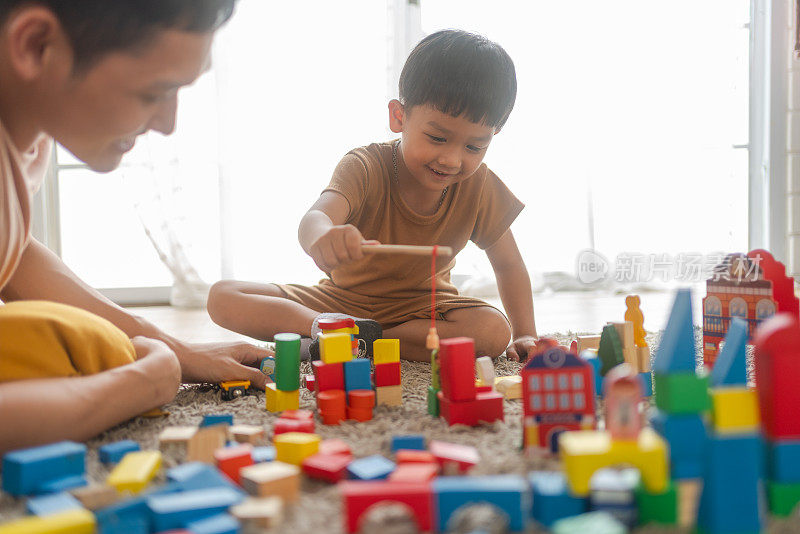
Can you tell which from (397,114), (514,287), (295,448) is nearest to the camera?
(295,448)

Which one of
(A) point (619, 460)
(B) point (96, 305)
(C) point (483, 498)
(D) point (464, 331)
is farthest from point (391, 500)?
(D) point (464, 331)

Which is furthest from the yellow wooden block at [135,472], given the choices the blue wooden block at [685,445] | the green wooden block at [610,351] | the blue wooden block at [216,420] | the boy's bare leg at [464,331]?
the boy's bare leg at [464,331]

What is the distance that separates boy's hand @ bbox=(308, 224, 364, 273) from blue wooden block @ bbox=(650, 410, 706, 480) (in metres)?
0.50

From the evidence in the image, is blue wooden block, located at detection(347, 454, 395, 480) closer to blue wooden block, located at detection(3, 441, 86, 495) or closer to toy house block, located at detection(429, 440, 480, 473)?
toy house block, located at detection(429, 440, 480, 473)

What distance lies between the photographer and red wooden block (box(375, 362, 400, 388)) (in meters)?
0.94

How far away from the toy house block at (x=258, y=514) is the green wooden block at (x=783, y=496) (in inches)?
15.3

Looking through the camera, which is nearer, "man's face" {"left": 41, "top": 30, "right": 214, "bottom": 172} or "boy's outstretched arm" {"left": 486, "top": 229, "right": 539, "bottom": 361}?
"man's face" {"left": 41, "top": 30, "right": 214, "bottom": 172}

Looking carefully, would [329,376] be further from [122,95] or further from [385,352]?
[122,95]

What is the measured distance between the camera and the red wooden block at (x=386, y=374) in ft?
3.07

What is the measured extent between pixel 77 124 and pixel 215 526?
0.49 meters

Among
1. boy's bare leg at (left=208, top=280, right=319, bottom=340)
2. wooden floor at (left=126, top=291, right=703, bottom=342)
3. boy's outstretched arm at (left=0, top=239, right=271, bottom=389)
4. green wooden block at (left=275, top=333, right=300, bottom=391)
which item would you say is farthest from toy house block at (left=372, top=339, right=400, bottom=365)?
wooden floor at (left=126, top=291, right=703, bottom=342)

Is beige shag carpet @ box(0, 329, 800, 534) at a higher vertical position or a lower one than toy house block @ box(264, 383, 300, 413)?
lower

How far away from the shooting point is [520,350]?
133 cm

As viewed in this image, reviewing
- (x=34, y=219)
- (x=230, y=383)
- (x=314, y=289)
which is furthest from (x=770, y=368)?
(x=34, y=219)
